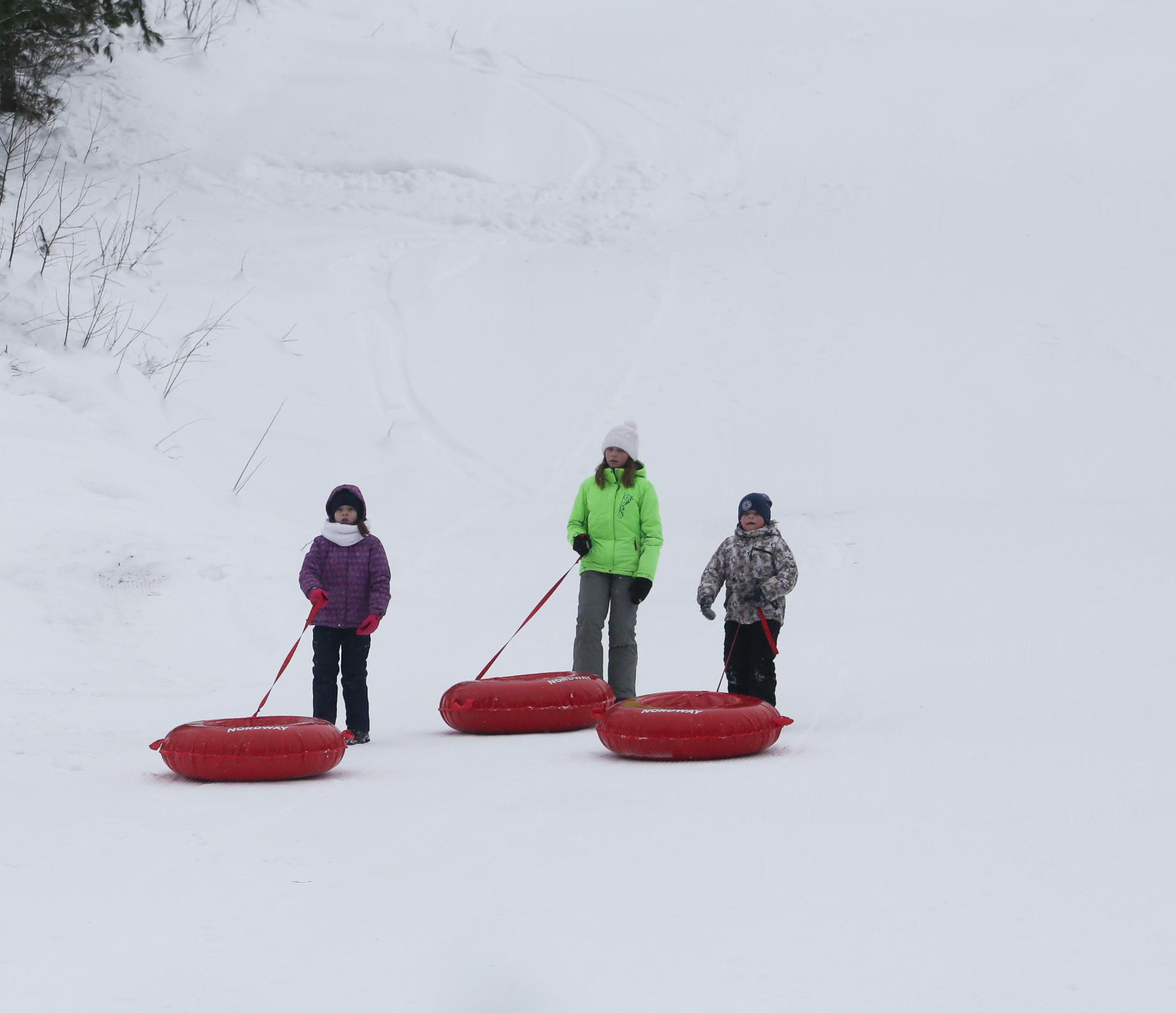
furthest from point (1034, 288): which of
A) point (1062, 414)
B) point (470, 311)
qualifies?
point (470, 311)

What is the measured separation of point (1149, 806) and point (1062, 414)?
9.86m

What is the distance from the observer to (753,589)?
278 inches

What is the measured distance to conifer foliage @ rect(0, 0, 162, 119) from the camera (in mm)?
16734

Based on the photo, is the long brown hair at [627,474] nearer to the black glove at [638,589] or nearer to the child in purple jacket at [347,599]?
the black glove at [638,589]

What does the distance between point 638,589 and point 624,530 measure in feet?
1.08

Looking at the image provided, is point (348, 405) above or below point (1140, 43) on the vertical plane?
below

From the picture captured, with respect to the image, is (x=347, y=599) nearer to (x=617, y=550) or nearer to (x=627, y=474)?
(x=617, y=550)

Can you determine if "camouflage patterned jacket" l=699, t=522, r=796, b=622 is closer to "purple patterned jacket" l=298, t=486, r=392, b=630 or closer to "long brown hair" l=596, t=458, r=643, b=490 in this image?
"long brown hair" l=596, t=458, r=643, b=490

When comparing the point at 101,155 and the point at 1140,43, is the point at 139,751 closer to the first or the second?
the point at 101,155

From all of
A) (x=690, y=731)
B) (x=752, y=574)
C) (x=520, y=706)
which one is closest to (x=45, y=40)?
(x=520, y=706)

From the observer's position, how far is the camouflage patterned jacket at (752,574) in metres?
7.00

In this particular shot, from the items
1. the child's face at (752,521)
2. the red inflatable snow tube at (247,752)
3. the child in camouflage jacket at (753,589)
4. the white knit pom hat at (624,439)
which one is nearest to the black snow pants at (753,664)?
the child in camouflage jacket at (753,589)

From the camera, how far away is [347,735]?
234 inches

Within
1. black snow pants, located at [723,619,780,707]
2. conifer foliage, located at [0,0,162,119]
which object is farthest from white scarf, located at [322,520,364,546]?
conifer foliage, located at [0,0,162,119]
